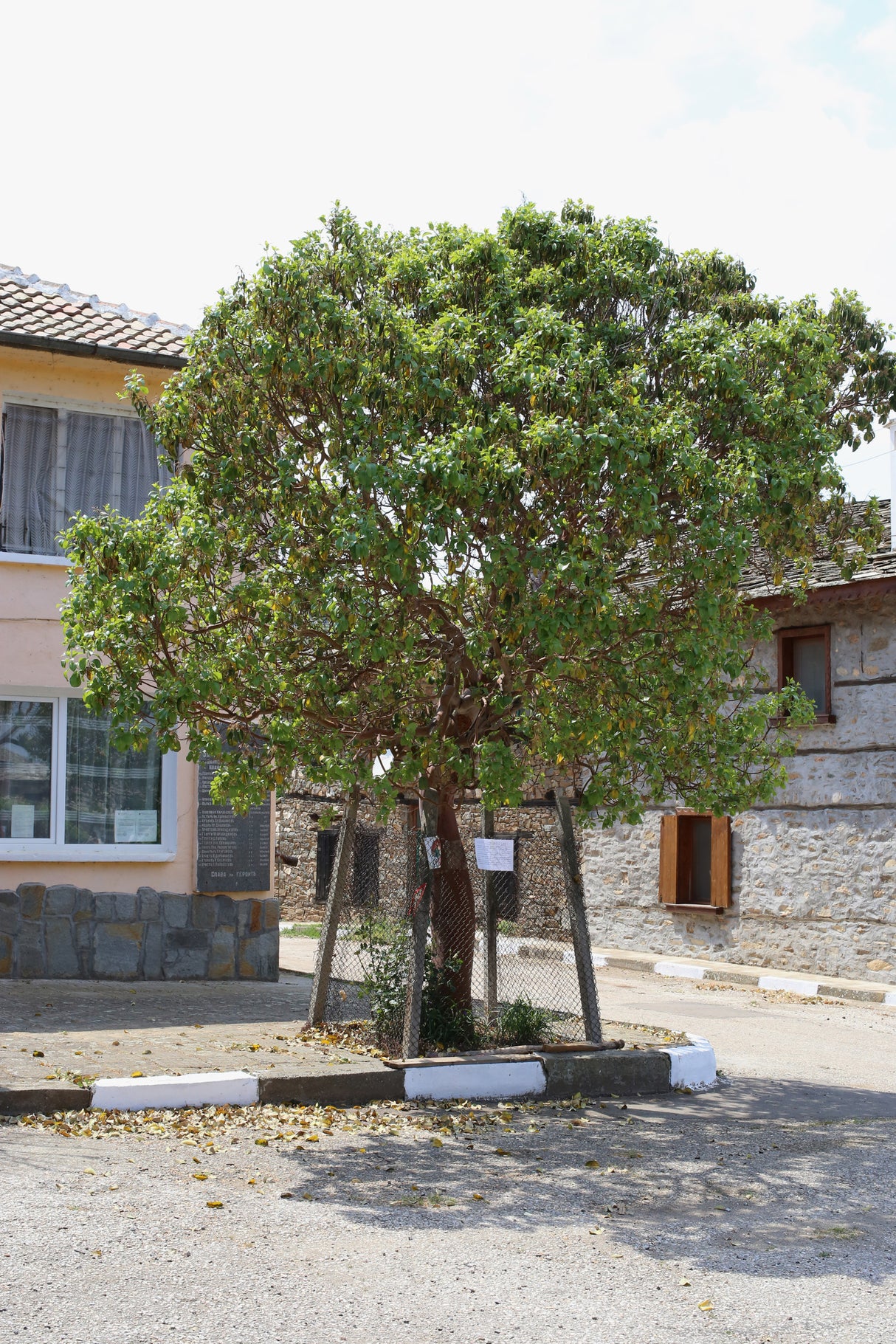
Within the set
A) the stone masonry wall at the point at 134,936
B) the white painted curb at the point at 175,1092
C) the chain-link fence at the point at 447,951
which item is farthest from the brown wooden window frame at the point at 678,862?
the white painted curb at the point at 175,1092

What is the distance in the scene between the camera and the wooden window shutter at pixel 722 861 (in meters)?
17.5

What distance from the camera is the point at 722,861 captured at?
1755cm

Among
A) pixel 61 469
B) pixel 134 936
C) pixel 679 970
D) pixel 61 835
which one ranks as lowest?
pixel 679 970

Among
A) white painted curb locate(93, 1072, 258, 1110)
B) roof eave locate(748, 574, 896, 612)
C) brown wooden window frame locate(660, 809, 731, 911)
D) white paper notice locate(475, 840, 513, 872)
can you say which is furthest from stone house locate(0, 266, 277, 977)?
brown wooden window frame locate(660, 809, 731, 911)

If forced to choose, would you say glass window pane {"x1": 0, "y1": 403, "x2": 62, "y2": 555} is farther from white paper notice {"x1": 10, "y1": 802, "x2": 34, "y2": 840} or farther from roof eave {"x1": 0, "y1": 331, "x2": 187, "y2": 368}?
white paper notice {"x1": 10, "y1": 802, "x2": 34, "y2": 840}

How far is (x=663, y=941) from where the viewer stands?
61.0 feet

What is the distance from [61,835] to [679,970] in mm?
8835

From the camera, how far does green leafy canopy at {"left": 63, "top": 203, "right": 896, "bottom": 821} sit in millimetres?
7086

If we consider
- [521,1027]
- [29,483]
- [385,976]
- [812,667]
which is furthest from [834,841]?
[29,483]

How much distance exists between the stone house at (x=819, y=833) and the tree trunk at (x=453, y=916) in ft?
26.8

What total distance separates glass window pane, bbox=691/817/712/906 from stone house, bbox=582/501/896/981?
0.02 metres

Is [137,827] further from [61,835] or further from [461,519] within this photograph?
[461,519]

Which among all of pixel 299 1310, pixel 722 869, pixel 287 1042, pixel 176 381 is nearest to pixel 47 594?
pixel 176 381

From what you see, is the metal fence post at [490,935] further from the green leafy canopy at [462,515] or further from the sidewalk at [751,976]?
the sidewalk at [751,976]
